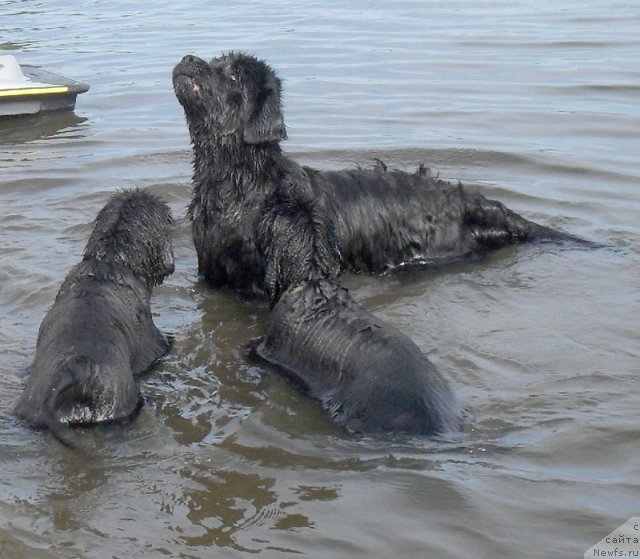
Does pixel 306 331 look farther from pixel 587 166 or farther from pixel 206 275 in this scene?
pixel 587 166

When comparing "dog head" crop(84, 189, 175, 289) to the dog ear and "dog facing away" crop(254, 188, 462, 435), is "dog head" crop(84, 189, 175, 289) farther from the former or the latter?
the dog ear

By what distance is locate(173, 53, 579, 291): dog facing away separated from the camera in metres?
7.67

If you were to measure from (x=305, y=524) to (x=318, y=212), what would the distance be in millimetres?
2296

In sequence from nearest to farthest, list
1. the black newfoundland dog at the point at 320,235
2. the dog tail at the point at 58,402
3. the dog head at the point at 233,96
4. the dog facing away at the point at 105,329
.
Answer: the dog tail at the point at 58,402, the dog facing away at the point at 105,329, the black newfoundland dog at the point at 320,235, the dog head at the point at 233,96

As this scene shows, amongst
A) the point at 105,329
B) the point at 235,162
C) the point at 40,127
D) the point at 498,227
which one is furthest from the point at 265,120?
the point at 40,127

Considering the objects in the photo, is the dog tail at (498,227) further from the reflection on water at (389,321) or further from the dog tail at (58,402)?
the dog tail at (58,402)

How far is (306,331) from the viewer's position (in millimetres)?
6289

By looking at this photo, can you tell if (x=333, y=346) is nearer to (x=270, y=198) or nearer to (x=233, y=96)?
(x=270, y=198)

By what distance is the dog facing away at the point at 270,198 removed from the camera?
7.67 meters

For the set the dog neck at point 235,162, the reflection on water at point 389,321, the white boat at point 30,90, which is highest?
the white boat at point 30,90

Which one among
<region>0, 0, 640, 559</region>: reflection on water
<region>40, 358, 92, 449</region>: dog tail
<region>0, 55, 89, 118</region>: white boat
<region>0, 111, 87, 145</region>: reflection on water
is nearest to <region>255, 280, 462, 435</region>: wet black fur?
<region>0, 0, 640, 559</region>: reflection on water

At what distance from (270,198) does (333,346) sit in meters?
1.50

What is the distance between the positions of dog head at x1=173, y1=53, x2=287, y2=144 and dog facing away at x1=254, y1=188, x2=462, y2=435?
112 cm

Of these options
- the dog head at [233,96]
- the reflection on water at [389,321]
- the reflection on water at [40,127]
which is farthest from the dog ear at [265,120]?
the reflection on water at [40,127]
